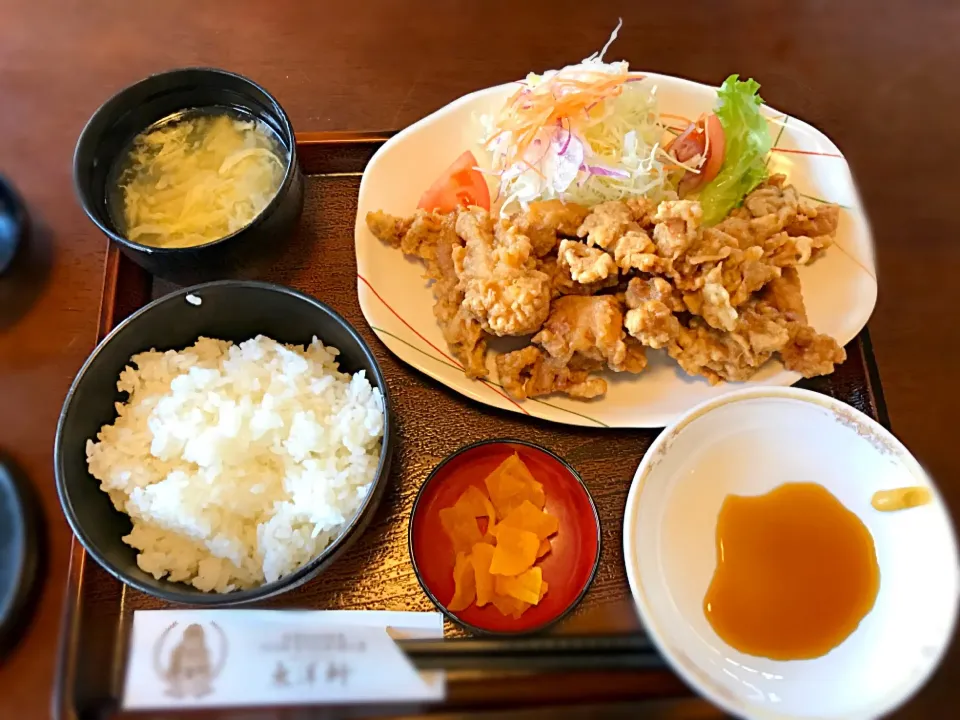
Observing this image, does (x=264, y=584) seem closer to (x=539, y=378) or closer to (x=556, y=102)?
(x=539, y=378)

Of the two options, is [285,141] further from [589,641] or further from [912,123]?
[912,123]

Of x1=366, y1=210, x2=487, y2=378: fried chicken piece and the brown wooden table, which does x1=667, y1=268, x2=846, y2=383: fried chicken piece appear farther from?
x1=366, y1=210, x2=487, y2=378: fried chicken piece

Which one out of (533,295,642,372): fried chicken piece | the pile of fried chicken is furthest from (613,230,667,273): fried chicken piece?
(533,295,642,372): fried chicken piece

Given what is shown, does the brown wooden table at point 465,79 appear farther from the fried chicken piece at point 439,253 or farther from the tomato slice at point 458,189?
the fried chicken piece at point 439,253

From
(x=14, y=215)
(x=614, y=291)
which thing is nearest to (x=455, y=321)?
(x=614, y=291)

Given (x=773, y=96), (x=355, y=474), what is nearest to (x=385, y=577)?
(x=355, y=474)

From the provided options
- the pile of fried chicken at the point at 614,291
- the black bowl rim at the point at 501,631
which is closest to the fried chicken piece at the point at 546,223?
the pile of fried chicken at the point at 614,291
